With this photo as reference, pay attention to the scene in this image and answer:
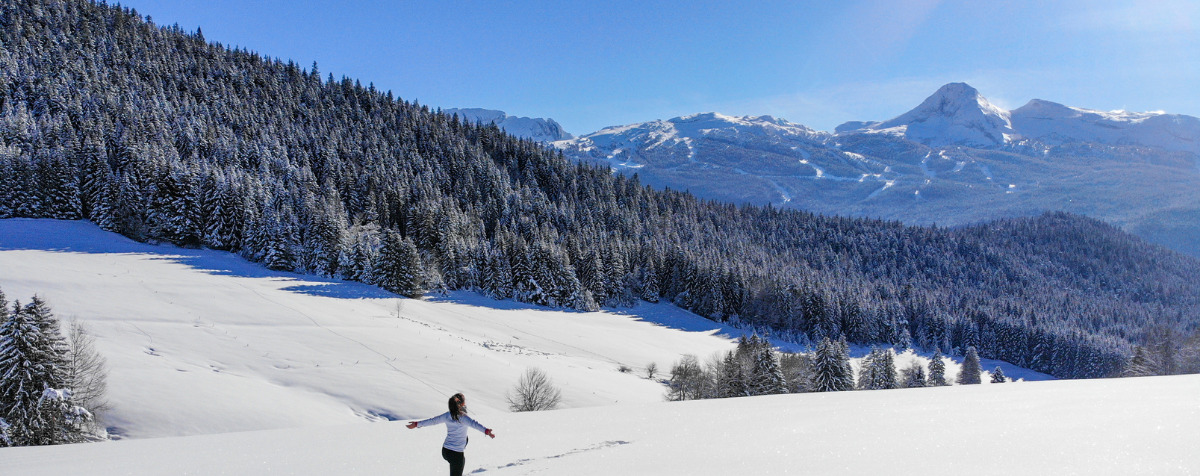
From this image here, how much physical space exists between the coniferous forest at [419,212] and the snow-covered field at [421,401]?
27.7 ft

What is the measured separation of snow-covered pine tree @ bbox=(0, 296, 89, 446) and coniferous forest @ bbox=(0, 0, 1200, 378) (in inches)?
2062

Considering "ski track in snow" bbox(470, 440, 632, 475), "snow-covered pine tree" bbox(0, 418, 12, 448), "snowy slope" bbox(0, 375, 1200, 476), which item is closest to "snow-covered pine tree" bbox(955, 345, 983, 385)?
"snowy slope" bbox(0, 375, 1200, 476)

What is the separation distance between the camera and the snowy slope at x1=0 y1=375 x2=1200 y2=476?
7.70 meters

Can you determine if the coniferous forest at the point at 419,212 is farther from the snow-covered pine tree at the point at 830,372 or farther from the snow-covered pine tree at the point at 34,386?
the snow-covered pine tree at the point at 34,386

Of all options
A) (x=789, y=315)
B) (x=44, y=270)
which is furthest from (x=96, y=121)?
Answer: (x=789, y=315)

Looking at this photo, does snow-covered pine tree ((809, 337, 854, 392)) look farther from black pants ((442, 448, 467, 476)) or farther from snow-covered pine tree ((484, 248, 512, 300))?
snow-covered pine tree ((484, 248, 512, 300))

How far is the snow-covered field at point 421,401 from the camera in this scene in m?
8.72

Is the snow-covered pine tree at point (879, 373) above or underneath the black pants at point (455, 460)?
underneath

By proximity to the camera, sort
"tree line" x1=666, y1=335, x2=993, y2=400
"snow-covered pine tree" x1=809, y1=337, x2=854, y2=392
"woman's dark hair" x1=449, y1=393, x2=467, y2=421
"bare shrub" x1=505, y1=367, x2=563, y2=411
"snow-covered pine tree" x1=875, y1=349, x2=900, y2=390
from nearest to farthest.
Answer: "woman's dark hair" x1=449, y1=393, x2=467, y2=421 < "bare shrub" x1=505, y1=367, x2=563, y2=411 < "tree line" x1=666, y1=335, x2=993, y2=400 < "snow-covered pine tree" x1=809, y1=337, x2=854, y2=392 < "snow-covered pine tree" x1=875, y1=349, x2=900, y2=390

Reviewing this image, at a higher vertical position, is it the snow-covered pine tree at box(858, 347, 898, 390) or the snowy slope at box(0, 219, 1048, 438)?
the snowy slope at box(0, 219, 1048, 438)

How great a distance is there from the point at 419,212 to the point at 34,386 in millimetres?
77487

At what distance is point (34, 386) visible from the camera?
21.8 m

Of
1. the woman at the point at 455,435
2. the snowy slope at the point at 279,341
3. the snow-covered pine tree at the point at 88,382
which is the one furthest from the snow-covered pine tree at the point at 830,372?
the snow-covered pine tree at the point at 88,382

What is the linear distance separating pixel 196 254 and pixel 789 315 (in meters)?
100
